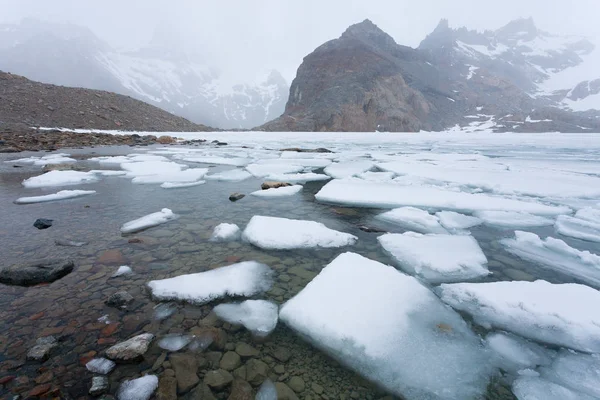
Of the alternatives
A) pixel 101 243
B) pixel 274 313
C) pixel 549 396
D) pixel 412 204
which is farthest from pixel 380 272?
pixel 101 243

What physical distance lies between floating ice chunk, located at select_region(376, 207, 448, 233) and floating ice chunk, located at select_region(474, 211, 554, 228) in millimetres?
839

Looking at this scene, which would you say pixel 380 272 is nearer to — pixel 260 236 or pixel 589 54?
pixel 260 236

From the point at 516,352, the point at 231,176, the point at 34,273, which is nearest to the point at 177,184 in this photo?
the point at 231,176

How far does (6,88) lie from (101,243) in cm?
3378

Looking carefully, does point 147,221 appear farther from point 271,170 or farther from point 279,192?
point 271,170

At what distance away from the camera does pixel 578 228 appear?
4012mm

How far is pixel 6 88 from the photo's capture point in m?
25.4

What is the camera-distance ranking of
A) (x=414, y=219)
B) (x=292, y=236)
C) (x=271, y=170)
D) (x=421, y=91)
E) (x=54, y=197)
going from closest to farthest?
1. (x=292, y=236)
2. (x=414, y=219)
3. (x=54, y=197)
4. (x=271, y=170)
5. (x=421, y=91)

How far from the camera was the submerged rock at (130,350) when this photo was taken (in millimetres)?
1689

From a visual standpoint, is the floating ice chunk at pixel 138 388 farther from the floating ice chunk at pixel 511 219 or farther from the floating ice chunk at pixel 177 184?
the floating ice chunk at pixel 177 184

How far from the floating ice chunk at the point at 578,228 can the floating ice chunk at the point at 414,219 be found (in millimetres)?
1646

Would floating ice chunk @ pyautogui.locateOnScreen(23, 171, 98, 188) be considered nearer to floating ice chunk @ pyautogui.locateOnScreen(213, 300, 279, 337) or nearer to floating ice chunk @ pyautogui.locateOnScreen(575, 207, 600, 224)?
floating ice chunk @ pyautogui.locateOnScreen(213, 300, 279, 337)

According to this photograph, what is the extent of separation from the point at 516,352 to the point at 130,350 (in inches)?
94.6

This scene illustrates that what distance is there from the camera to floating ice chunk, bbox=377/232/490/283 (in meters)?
2.78
